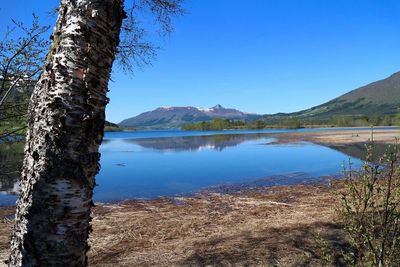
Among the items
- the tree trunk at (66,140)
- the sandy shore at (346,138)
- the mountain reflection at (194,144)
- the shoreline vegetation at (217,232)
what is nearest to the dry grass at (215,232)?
the shoreline vegetation at (217,232)

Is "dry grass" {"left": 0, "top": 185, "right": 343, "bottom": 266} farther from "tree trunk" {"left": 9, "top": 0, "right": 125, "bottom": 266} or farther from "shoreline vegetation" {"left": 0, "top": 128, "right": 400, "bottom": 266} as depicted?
"tree trunk" {"left": 9, "top": 0, "right": 125, "bottom": 266}

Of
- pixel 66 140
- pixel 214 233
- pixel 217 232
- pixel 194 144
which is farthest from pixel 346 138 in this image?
pixel 66 140

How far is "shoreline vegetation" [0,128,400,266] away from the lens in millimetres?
7496

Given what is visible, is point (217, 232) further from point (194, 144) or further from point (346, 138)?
point (346, 138)

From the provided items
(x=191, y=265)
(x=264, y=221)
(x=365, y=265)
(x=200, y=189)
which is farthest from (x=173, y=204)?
(x=365, y=265)

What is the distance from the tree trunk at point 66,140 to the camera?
261 centimetres

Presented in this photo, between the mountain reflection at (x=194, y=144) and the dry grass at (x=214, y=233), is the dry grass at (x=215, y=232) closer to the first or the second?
the dry grass at (x=214, y=233)

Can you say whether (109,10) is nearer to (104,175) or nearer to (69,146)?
(69,146)

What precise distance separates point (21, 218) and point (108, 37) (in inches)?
62.7

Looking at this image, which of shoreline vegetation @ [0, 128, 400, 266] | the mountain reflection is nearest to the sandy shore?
the mountain reflection

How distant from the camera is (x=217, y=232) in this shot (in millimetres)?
9961

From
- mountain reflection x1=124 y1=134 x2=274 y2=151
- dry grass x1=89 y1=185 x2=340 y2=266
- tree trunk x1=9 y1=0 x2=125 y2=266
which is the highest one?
tree trunk x1=9 y1=0 x2=125 y2=266

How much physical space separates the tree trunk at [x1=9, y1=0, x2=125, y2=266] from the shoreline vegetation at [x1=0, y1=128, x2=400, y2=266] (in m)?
3.10

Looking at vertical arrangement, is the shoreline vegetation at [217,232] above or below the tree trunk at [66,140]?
below
